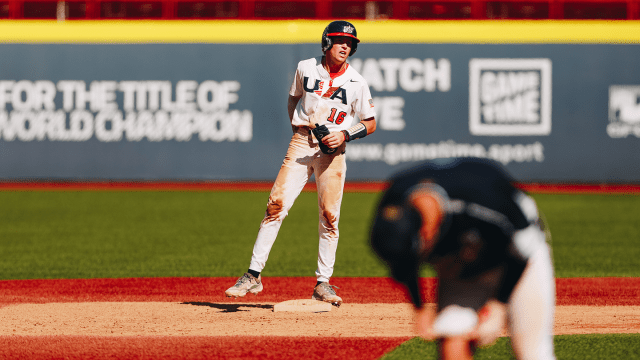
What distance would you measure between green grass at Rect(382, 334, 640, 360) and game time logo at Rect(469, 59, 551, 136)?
40.6ft

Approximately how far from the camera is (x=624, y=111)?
17125 mm

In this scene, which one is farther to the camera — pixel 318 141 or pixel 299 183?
pixel 299 183

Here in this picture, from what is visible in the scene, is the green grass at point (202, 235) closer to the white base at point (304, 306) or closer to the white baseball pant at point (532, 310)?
the white base at point (304, 306)

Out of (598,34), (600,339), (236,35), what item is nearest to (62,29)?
(236,35)

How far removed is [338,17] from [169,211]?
7297 mm

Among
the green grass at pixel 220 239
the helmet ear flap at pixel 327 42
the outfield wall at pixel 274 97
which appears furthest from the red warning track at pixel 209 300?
the outfield wall at pixel 274 97

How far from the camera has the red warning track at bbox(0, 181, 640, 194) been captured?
1742cm

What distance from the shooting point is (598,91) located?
1723cm

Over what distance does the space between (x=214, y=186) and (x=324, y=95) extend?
40.2 feet

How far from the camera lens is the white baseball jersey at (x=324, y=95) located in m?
5.69

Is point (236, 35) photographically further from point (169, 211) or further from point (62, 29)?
point (169, 211)

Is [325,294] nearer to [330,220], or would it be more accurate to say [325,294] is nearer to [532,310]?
[330,220]

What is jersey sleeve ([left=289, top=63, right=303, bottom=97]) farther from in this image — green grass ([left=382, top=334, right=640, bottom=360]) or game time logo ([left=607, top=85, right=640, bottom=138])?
game time logo ([left=607, top=85, right=640, bottom=138])

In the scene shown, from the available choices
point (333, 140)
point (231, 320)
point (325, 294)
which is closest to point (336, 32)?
point (333, 140)
